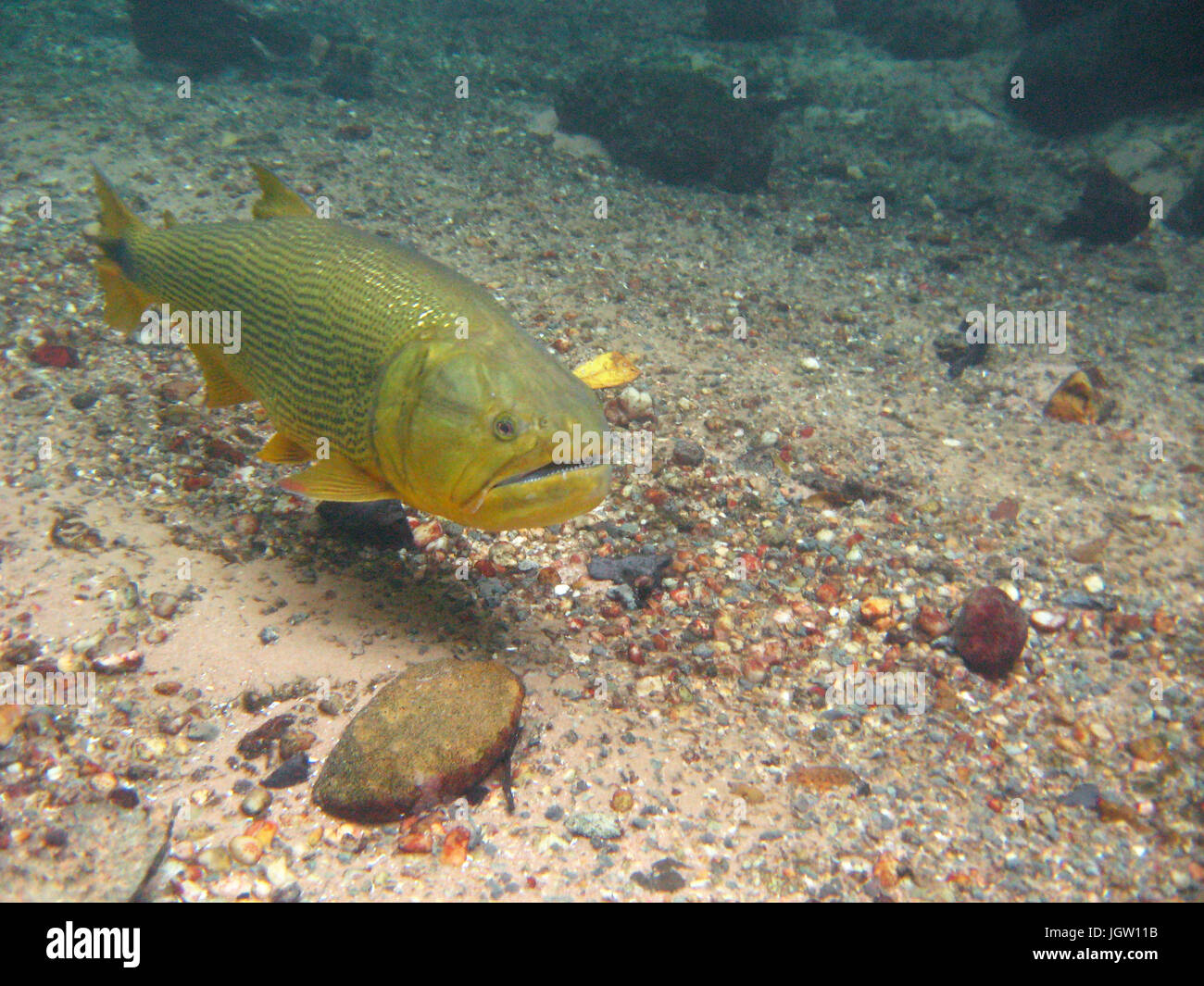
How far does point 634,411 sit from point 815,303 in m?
3.27

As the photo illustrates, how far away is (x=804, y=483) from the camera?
461cm

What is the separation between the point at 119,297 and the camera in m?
3.93

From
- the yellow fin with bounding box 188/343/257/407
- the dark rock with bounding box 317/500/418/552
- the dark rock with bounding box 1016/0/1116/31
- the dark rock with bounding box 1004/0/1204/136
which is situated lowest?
the dark rock with bounding box 317/500/418/552

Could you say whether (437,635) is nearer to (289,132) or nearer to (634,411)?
(634,411)

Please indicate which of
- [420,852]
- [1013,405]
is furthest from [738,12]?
[420,852]

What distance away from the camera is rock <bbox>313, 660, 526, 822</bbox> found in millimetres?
2498

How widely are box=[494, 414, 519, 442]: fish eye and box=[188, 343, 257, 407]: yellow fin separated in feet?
6.10

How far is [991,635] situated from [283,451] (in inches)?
155

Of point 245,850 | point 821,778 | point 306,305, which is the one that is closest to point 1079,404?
point 821,778

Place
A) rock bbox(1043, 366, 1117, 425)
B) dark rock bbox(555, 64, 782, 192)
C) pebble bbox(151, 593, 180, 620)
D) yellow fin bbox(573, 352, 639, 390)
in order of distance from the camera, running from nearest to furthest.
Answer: pebble bbox(151, 593, 180, 620), yellow fin bbox(573, 352, 639, 390), rock bbox(1043, 366, 1117, 425), dark rock bbox(555, 64, 782, 192)

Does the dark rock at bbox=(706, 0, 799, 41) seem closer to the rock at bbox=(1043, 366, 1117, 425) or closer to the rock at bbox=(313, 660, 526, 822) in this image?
the rock at bbox=(1043, 366, 1117, 425)

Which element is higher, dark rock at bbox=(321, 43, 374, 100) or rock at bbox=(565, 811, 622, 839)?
dark rock at bbox=(321, 43, 374, 100)

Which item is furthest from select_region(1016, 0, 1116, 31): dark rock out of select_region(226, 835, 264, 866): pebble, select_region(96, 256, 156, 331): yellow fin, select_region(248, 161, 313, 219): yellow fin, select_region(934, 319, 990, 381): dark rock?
select_region(226, 835, 264, 866): pebble

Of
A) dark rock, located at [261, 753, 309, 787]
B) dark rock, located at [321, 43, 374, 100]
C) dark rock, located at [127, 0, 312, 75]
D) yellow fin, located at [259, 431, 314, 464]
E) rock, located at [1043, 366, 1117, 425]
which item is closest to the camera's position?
dark rock, located at [261, 753, 309, 787]
